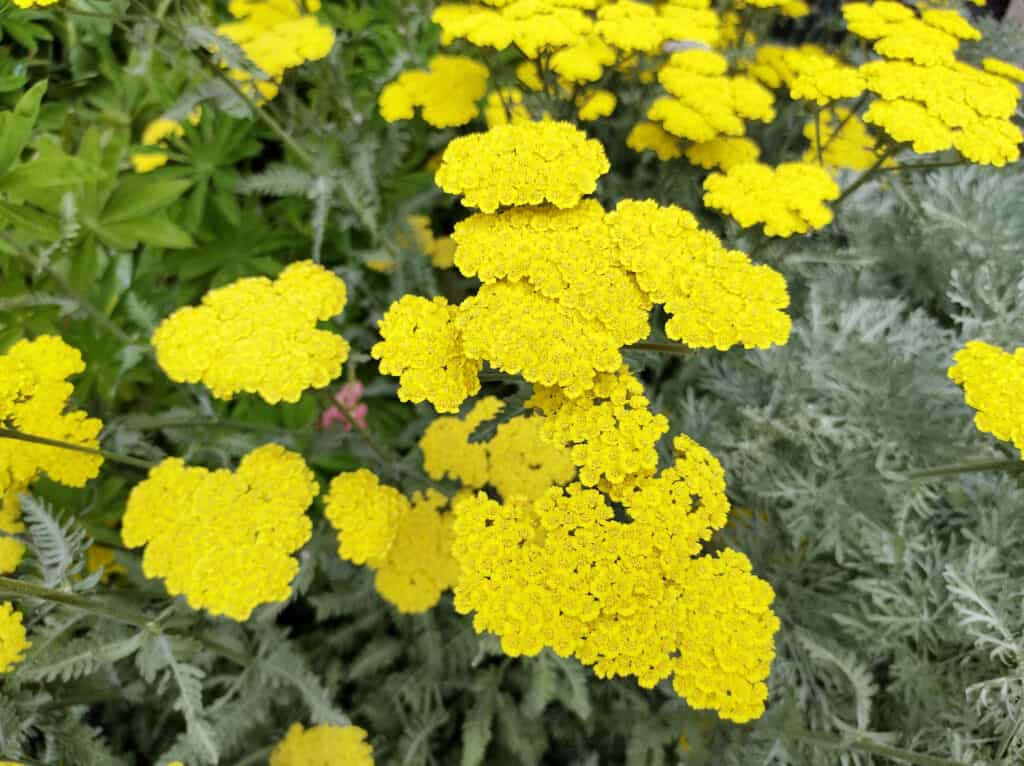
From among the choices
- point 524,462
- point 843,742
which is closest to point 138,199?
point 524,462

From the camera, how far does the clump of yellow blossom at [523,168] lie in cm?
123

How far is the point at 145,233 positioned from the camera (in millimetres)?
1920

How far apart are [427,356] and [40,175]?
3.60 ft

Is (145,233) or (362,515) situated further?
(145,233)

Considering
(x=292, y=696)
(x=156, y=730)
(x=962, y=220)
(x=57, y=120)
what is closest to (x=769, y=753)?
(x=292, y=696)

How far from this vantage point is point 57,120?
210cm

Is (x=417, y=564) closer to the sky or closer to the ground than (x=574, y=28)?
closer to the ground

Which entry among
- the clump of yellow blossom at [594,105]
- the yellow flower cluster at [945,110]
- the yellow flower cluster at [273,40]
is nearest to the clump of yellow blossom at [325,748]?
the yellow flower cluster at [273,40]

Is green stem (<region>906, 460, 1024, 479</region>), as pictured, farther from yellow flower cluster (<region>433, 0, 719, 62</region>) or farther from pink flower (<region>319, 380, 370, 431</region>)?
pink flower (<region>319, 380, 370, 431</region>)

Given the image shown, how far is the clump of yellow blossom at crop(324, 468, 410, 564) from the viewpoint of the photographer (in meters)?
1.50

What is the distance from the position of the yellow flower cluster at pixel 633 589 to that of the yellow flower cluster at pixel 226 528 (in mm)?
396

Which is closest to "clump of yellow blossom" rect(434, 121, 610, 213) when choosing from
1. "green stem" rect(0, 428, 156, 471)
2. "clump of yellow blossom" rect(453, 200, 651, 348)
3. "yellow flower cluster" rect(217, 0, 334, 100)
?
"clump of yellow blossom" rect(453, 200, 651, 348)

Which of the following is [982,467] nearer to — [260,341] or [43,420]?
[260,341]

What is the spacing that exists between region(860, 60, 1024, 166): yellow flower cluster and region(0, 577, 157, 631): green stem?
6.50 ft
